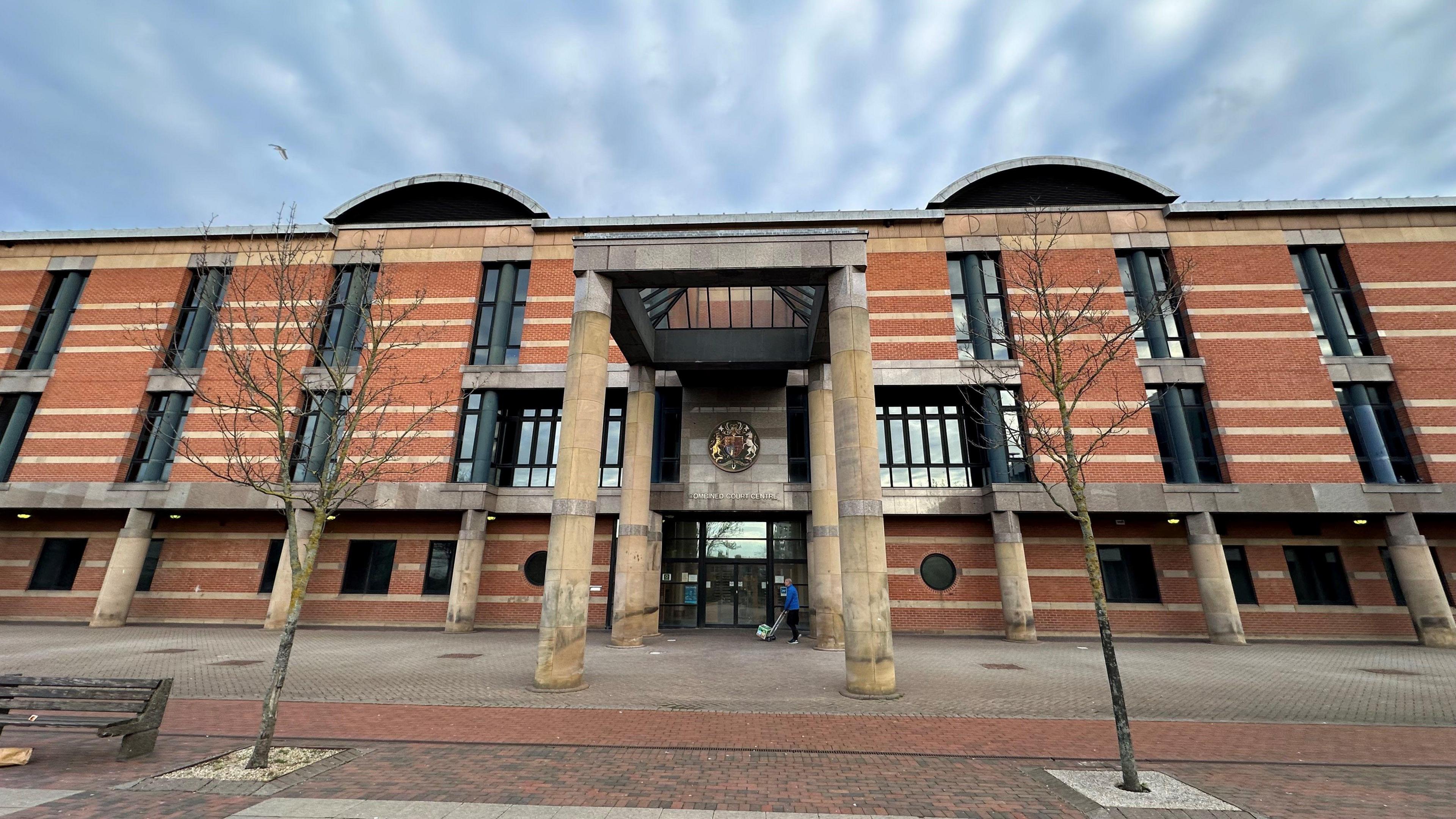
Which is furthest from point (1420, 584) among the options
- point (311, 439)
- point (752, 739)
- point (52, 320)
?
point (52, 320)

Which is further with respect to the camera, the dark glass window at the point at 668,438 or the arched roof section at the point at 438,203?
the arched roof section at the point at 438,203

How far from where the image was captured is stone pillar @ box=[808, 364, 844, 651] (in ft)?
53.0

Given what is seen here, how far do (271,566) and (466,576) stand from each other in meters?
8.24

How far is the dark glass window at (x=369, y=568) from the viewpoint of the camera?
1991 cm

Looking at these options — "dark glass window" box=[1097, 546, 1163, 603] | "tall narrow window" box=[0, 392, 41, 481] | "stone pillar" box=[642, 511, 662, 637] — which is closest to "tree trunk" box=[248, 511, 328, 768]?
"stone pillar" box=[642, 511, 662, 637]

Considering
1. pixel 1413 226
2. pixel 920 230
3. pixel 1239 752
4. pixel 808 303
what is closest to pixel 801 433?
pixel 808 303

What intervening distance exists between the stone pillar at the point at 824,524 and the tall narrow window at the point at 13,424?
29529mm

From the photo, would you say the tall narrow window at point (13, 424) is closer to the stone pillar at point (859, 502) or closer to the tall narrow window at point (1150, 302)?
the stone pillar at point (859, 502)

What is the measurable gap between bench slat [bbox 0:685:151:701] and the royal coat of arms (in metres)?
15.1

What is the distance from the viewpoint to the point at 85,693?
247 inches

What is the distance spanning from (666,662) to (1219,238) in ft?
81.2

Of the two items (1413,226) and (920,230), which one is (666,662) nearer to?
(920,230)

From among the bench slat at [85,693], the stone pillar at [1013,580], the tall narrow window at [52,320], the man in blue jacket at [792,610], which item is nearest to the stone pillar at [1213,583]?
the stone pillar at [1013,580]

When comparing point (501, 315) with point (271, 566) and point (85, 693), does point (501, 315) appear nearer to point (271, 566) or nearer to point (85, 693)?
point (271, 566)
